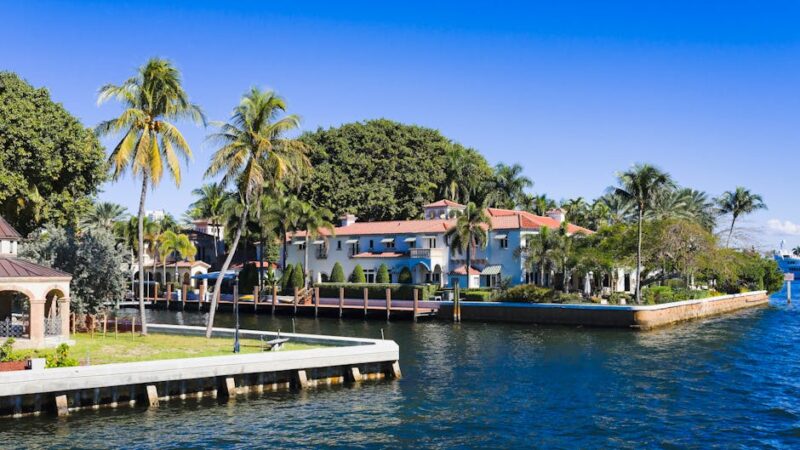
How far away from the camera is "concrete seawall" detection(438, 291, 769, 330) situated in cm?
5706

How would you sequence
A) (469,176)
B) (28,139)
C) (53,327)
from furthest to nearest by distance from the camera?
(469,176), (28,139), (53,327)

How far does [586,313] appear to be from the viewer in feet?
193

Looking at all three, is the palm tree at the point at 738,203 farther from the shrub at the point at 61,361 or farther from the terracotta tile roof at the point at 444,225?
the shrub at the point at 61,361

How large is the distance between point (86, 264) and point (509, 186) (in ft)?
233

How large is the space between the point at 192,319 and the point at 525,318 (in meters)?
32.1

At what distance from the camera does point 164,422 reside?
25.0 meters

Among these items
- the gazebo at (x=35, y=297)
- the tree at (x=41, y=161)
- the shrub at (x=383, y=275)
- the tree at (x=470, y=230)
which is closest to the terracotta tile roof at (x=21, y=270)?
the gazebo at (x=35, y=297)

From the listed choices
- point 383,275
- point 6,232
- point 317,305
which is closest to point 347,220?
point 383,275

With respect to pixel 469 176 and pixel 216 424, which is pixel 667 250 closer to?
pixel 469 176

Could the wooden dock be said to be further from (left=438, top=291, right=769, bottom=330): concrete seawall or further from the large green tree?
the large green tree

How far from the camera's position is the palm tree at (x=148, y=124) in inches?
1500

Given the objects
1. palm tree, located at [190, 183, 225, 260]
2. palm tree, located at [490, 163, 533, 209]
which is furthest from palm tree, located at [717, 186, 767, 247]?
palm tree, located at [190, 183, 225, 260]

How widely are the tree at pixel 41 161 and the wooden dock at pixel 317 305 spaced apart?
1057 inches

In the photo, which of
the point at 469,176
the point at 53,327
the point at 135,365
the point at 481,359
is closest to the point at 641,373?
the point at 481,359
